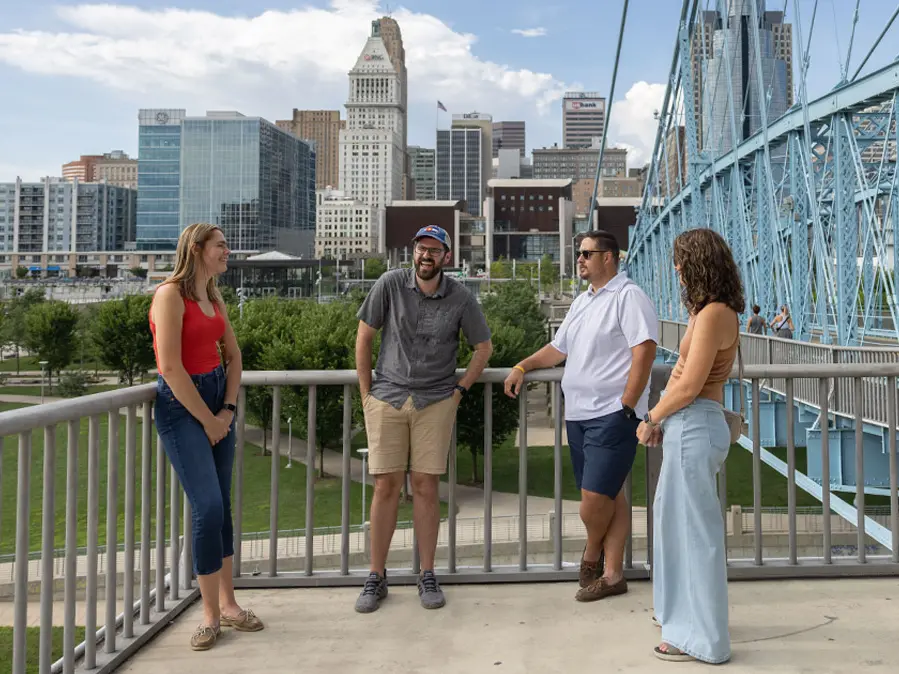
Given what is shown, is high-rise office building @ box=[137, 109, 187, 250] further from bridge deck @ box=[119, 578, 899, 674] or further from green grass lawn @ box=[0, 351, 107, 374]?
bridge deck @ box=[119, 578, 899, 674]

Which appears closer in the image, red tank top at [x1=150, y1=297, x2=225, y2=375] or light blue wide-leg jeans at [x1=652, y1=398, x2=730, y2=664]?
light blue wide-leg jeans at [x1=652, y1=398, x2=730, y2=664]

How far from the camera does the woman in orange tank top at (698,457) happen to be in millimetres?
3297

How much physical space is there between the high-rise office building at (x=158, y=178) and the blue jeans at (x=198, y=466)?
5823 inches

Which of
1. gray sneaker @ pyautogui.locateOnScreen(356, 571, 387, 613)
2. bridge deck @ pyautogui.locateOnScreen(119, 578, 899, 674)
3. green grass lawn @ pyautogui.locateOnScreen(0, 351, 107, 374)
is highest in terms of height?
green grass lawn @ pyautogui.locateOnScreen(0, 351, 107, 374)

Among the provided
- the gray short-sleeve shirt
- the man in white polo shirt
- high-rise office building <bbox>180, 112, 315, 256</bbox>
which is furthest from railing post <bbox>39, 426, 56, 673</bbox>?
high-rise office building <bbox>180, 112, 315, 256</bbox>

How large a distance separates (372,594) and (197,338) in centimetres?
151

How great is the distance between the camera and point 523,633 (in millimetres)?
3699

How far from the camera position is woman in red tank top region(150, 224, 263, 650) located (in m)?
3.42

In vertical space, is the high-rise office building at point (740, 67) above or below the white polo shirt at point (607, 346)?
above

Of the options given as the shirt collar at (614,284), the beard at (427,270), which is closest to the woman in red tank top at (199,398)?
the beard at (427,270)

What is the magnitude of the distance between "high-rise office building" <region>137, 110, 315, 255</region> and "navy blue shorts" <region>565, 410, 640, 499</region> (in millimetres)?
142696

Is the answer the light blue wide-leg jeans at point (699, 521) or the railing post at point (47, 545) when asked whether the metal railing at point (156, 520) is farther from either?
the light blue wide-leg jeans at point (699, 521)

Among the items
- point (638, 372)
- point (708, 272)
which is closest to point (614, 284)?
point (638, 372)

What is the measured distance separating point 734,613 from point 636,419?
1033 mm
